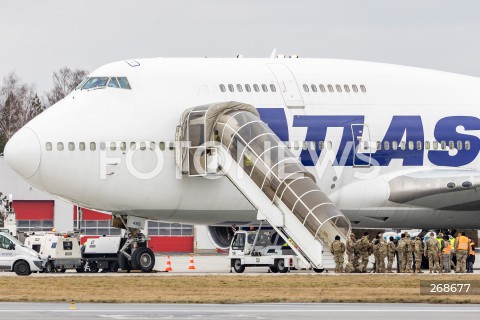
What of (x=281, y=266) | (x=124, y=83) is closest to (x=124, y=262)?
(x=281, y=266)

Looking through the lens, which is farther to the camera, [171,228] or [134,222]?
[171,228]

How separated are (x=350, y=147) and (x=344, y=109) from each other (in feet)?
4.52

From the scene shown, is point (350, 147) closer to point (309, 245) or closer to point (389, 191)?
point (389, 191)

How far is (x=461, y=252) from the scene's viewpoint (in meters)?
45.1

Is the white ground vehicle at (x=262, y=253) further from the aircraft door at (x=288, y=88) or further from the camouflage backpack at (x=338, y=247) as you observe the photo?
the aircraft door at (x=288, y=88)

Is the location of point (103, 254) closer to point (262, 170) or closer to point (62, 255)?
point (62, 255)

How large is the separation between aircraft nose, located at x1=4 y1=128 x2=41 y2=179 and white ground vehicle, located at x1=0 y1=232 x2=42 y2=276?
3007 millimetres

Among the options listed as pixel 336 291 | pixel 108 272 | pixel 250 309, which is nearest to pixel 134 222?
pixel 108 272

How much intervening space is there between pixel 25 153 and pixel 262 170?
794 cm

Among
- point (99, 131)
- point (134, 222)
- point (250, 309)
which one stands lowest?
point (250, 309)

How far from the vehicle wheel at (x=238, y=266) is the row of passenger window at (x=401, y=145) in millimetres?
5390

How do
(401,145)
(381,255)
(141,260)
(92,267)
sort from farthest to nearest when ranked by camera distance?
1. (92,267)
2. (401,145)
3. (141,260)
4. (381,255)

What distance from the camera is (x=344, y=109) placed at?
45.7 meters

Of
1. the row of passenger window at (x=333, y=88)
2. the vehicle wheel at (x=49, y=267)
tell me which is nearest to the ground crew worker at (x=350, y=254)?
the row of passenger window at (x=333, y=88)
